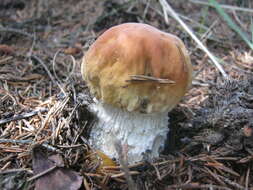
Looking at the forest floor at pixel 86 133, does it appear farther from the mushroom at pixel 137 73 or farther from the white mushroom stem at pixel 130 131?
the mushroom at pixel 137 73

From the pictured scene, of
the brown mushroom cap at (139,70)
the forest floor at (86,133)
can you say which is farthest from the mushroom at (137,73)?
the forest floor at (86,133)

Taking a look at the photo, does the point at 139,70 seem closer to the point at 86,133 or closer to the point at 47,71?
the point at 86,133

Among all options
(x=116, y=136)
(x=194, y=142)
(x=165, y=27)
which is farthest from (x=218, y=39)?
(x=116, y=136)

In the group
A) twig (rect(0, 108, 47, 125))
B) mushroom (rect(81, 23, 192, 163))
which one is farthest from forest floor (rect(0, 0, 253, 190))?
mushroom (rect(81, 23, 192, 163))

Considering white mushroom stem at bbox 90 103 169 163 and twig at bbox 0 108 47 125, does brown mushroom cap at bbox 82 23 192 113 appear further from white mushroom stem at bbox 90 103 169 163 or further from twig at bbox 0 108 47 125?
twig at bbox 0 108 47 125

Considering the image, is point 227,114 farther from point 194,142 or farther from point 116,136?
point 116,136

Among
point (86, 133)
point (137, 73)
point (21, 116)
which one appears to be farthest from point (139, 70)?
point (21, 116)

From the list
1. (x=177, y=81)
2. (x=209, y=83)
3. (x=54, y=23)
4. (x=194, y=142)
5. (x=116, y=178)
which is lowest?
(x=116, y=178)
